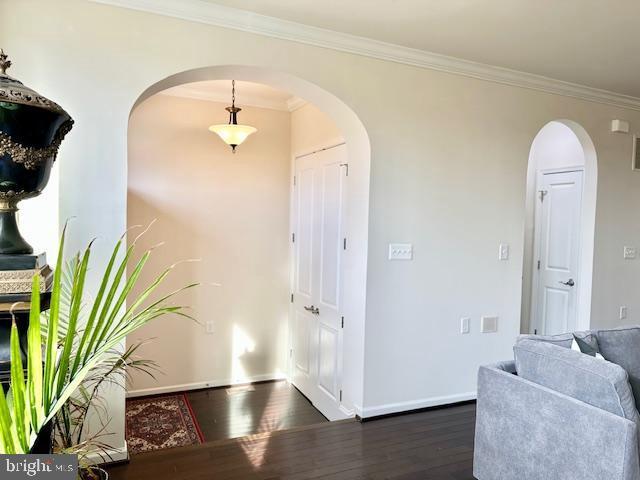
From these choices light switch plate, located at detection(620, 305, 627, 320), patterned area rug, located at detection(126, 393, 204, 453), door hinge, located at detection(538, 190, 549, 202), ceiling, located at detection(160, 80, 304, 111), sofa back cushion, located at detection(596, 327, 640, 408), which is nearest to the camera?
sofa back cushion, located at detection(596, 327, 640, 408)

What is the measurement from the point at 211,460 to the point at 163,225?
2.28 meters

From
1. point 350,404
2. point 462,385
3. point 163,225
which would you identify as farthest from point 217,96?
point 462,385

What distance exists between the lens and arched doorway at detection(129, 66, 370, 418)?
294 centimetres

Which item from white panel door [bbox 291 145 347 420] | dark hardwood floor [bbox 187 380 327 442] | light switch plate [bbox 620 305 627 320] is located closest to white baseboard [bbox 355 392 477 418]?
white panel door [bbox 291 145 347 420]

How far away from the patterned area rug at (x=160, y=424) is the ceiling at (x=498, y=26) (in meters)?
3.09

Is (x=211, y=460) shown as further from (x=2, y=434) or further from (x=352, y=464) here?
(x=2, y=434)

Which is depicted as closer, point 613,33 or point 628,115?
point 613,33

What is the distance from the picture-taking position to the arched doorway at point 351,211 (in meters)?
2.94

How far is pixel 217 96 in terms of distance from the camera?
4.27 metres

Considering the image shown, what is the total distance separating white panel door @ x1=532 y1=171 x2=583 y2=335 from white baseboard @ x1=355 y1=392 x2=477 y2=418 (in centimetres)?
179

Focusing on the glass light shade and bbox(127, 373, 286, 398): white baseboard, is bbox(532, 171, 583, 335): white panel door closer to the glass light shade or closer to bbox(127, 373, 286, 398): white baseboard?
bbox(127, 373, 286, 398): white baseboard

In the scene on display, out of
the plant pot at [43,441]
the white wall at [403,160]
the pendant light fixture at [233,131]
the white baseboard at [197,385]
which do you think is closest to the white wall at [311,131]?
the pendant light fixture at [233,131]

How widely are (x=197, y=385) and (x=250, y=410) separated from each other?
2.34 ft

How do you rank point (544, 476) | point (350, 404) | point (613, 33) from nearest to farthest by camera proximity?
point (544, 476) → point (613, 33) → point (350, 404)
